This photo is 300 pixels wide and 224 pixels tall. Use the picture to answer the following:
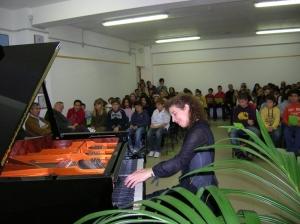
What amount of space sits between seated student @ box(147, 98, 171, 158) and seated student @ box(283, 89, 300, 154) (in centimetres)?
237

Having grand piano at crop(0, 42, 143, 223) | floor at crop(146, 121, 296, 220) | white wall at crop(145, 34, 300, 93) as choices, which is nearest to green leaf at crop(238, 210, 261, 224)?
grand piano at crop(0, 42, 143, 223)

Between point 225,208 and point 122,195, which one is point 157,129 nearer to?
point 122,195

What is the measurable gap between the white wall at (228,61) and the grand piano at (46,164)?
→ 10842 millimetres

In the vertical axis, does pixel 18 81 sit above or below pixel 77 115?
above

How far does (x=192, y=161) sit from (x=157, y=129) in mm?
4754

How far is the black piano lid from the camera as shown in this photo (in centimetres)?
172

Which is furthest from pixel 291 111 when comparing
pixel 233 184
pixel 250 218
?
pixel 250 218

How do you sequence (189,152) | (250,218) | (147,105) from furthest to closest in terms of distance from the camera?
1. (147,105)
2. (189,152)
3. (250,218)

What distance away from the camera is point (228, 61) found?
1306 cm

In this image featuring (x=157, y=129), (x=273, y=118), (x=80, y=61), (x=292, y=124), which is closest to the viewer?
(x=292, y=124)

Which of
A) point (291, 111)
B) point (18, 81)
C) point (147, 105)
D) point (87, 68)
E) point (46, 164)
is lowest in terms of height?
point (46, 164)

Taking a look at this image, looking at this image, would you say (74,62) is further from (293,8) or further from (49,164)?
(49,164)

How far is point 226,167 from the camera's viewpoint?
2.60 ft

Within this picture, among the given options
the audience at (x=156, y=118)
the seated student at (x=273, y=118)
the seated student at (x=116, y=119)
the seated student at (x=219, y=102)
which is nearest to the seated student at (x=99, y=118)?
the audience at (x=156, y=118)
